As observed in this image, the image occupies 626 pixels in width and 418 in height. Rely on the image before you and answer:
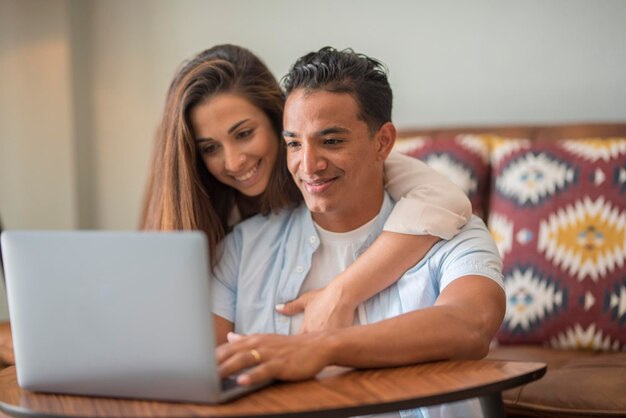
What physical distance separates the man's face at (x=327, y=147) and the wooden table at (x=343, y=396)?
0.48 m

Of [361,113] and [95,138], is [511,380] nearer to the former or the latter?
[361,113]

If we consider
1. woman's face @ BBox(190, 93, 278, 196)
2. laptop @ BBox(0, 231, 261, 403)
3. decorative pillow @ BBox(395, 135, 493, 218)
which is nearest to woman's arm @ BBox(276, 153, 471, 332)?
woman's face @ BBox(190, 93, 278, 196)

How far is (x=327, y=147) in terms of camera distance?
1.77 m

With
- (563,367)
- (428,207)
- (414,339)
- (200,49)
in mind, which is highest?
(200,49)

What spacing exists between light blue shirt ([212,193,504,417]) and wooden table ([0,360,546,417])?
1.18ft

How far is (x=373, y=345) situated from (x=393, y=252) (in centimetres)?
39

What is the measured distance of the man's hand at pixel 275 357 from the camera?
130 cm

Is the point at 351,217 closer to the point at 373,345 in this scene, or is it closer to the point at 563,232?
the point at 373,345

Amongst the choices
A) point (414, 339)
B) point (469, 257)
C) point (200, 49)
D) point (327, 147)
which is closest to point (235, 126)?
point (327, 147)

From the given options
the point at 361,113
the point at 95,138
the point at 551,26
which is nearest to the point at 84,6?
the point at 95,138

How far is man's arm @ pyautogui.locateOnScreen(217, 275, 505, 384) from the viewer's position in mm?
1314

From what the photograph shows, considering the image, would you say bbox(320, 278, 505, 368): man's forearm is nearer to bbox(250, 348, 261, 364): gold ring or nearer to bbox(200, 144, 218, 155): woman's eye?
bbox(250, 348, 261, 364): gold ring

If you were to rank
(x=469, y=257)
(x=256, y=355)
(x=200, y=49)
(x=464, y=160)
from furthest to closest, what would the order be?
(x=200, y=49) → (x=464, y=160) → (x=469, y=257) → (x=256, y=355)

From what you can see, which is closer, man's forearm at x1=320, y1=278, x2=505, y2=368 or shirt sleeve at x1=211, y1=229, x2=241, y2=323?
man's forearm at x1=320, y1=278, x2=505, y2=368
